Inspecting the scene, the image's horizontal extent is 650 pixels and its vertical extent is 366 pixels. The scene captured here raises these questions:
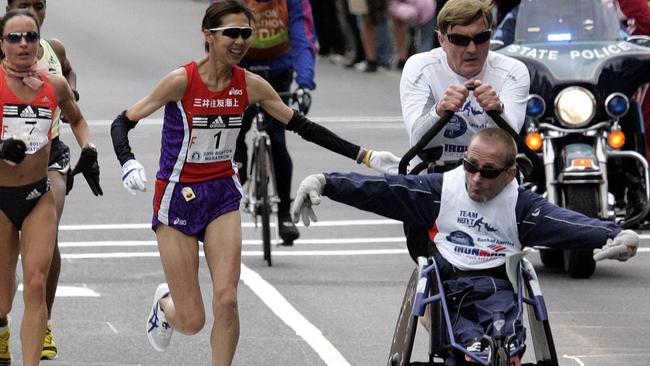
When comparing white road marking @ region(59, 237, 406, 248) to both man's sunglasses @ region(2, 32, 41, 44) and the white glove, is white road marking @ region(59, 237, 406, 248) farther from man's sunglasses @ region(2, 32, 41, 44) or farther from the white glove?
the white glove

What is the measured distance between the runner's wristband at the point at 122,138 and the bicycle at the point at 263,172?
13.5ft

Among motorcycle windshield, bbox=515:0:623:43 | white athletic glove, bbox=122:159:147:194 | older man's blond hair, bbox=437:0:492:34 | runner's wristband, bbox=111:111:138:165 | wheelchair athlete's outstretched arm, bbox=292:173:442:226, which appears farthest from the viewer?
motorcycle windshield, bbox=515:0:623:43

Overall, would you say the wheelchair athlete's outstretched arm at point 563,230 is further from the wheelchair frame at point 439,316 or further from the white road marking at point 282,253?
the white road marking at point 282,253

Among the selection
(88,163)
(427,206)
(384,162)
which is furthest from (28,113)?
(427,206)

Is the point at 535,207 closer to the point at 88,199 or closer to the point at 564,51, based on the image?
the point at 564,51

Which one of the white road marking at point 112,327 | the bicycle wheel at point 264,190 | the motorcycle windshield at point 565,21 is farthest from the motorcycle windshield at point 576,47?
the white road marking at point 112,327

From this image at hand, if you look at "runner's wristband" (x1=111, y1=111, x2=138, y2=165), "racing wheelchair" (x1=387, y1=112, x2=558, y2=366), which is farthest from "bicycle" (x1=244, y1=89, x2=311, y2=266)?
"racing wheelchair" (x1=387, y1=112, x2=558, y2=366)

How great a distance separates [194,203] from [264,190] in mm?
4240

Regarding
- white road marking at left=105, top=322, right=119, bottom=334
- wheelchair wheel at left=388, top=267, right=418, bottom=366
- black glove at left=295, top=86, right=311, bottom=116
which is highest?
wheelchair wheel at left=388, top=267, right=418, bottom=366

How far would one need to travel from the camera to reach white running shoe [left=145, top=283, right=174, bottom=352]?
959cm

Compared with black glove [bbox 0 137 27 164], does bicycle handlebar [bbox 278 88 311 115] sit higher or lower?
lower

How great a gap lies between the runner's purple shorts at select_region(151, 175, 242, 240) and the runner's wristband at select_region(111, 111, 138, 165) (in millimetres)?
312

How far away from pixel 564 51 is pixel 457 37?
4.53 meters

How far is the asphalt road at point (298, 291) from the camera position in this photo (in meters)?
10.4
